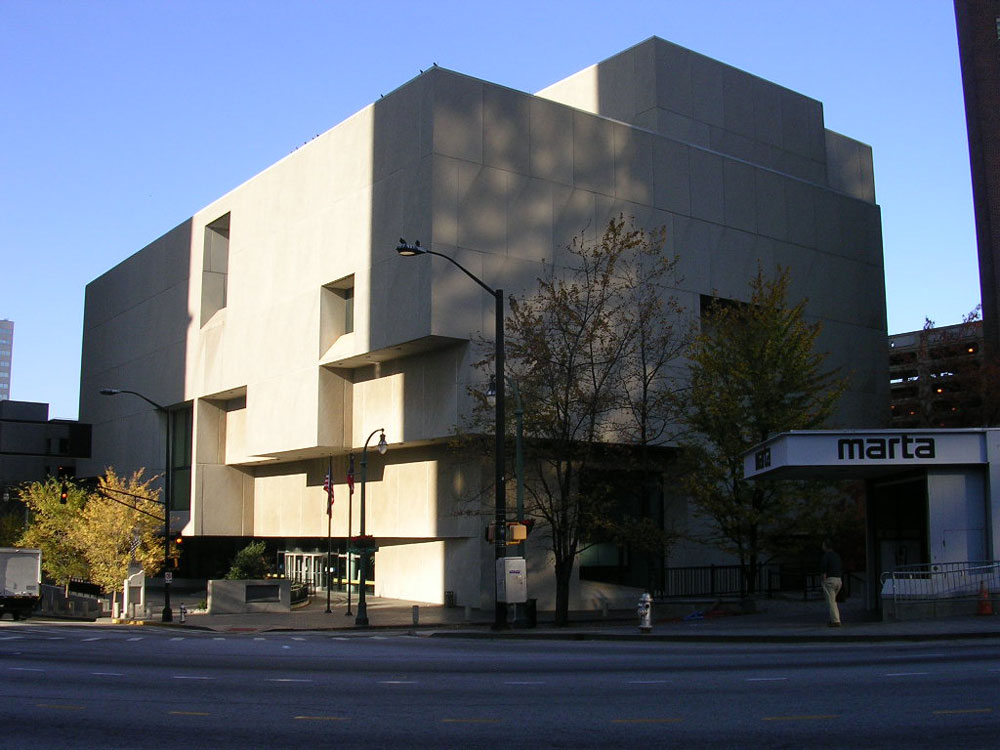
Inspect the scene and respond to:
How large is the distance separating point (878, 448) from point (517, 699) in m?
16.8

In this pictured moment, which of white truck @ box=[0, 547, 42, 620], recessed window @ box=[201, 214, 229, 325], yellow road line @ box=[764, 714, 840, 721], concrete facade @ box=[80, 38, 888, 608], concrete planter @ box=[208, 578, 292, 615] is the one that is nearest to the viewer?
yellow road line @ box=[764, 714, 840, 721]

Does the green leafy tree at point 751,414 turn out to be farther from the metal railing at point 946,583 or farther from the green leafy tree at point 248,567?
the green leafy tree at point 248,567

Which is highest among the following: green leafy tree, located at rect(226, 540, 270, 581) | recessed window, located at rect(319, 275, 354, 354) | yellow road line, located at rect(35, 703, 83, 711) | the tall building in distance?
the tall building in distance

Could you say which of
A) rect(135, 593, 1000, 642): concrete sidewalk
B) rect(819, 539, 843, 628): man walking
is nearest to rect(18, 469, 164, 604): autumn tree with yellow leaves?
rect(135, 593, 1000, 642): concrete sidewalk

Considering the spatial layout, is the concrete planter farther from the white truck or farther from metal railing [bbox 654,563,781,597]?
metal railing [bbox 654,563,781,597]

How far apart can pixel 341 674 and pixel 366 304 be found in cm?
2979

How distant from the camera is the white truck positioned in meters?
42.0

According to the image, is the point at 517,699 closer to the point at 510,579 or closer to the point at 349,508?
the point at 510,579

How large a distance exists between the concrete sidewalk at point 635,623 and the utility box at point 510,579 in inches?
35.5

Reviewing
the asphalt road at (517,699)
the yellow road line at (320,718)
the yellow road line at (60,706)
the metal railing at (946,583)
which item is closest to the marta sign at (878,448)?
the metal railing at (946,583)

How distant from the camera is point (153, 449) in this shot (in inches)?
2594

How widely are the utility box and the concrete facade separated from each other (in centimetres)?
765

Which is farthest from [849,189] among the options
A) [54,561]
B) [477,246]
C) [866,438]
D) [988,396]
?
[54,561]

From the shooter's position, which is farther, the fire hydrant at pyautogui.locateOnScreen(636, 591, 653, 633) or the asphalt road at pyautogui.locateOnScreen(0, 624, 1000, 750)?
the fire hydrant at pyautogui.locateOnScreen(636, 591, 653, 633)
